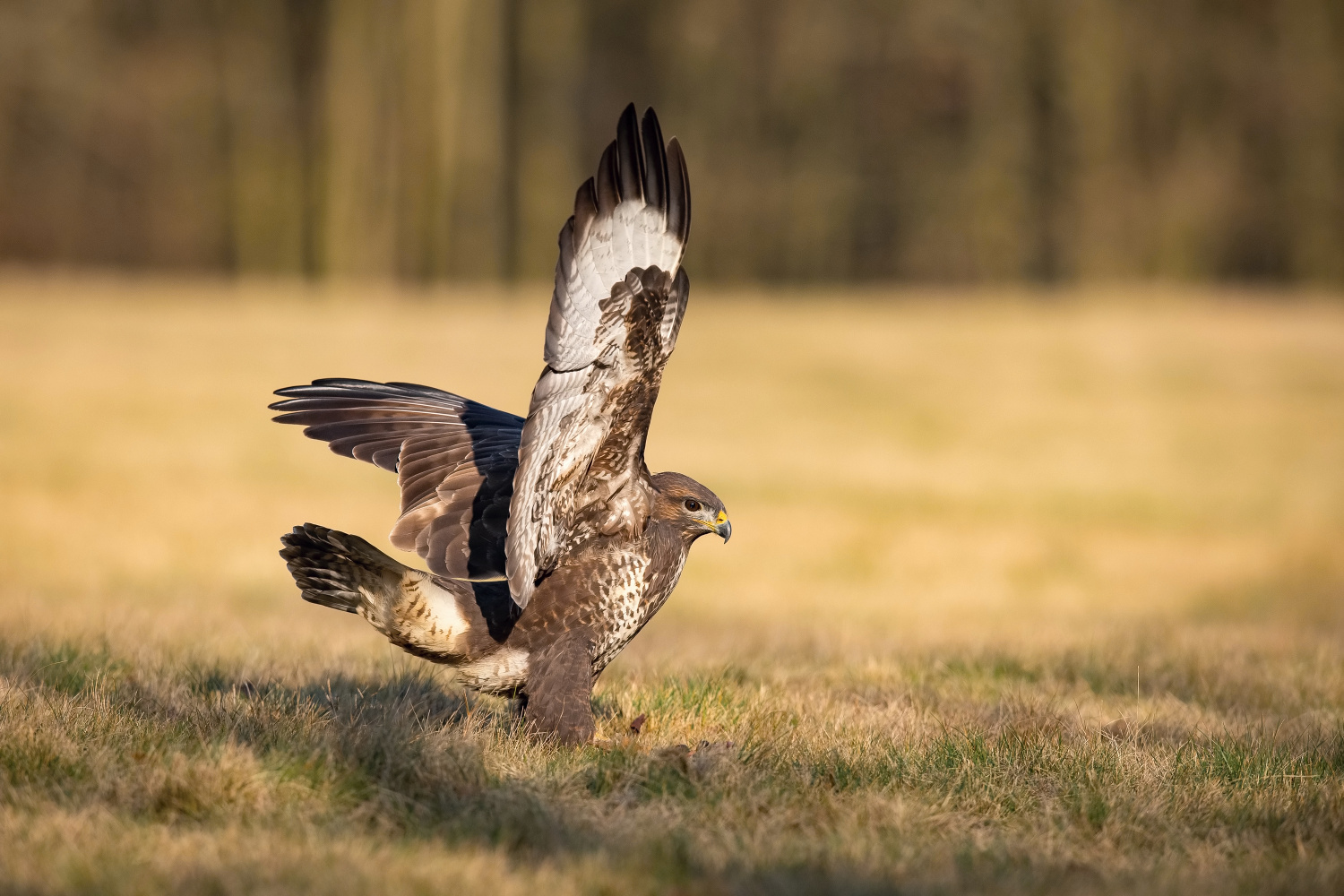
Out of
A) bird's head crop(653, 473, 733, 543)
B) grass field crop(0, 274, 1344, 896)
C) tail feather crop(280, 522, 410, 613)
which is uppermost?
bird's head crop(653, 473, 733, 543)

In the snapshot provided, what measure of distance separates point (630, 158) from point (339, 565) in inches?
67.2

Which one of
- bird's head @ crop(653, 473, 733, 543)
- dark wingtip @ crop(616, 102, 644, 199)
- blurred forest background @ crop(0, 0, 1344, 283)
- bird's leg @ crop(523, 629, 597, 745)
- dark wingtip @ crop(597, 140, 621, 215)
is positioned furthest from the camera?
blurred forest background @ crop(0, 0, 1344, 283)

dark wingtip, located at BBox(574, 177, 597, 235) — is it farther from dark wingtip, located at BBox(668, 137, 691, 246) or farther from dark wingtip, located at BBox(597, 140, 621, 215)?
dark wingtip, located at BBox(668, 137, 691, 246)

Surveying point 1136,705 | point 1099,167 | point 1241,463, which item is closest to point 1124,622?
point 1136,705

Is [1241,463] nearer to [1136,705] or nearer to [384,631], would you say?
[1136,705]

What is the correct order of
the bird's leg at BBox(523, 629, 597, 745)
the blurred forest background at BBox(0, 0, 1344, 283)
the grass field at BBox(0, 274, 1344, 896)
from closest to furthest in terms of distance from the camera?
the grass field at BBox(0, 274, 1344, 896) → the bird's leg at BBox(523, 629, 597, 745) → the blurred forest background at BBox(0, 0, 1344, 283)

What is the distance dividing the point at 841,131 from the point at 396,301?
45.3ft

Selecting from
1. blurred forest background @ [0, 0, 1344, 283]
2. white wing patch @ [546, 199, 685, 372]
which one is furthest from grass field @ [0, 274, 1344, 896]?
blurred forest background @ [0, 0, 1344, 283]

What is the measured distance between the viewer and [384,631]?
15.1 feet

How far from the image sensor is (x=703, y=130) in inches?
1180

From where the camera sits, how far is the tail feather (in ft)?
14.3

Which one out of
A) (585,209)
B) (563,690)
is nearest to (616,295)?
(585,209)

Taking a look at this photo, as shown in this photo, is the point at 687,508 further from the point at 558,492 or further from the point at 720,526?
the point at 558,492

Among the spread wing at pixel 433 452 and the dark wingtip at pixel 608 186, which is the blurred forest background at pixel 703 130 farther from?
the dark wingtip at pixel 608 186
